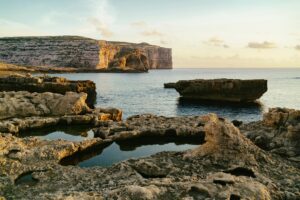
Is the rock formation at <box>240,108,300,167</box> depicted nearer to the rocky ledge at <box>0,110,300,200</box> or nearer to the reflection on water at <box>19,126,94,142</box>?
the rocky ledge at <box>0,110,300,200</box>

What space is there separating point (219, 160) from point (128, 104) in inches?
1936

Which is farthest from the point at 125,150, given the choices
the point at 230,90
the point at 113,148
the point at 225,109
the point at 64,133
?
the point at 230,90

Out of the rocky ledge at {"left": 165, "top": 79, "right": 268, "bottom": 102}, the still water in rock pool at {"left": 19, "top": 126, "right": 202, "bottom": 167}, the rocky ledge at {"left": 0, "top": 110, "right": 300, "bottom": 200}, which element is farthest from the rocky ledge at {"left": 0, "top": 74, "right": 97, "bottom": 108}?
the rocky ledge at {"left": 0, "top": 110, "right": 300, "bottom": 200}

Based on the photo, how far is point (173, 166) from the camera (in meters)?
21.1

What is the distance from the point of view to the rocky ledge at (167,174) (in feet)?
50.7

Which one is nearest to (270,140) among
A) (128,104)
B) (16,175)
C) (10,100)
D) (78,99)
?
(16,175)

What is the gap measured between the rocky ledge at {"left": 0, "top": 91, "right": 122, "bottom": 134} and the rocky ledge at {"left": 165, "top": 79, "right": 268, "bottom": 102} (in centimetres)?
3479

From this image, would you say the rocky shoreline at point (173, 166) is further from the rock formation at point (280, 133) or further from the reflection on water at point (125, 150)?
the reflection on water at point (125, 150)

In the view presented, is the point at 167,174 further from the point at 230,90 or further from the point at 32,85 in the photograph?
the point at 230,90

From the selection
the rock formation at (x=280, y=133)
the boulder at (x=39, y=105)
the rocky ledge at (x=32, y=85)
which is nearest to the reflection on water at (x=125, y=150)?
the rock formation at (x=280, y=133)

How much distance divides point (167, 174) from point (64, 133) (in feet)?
61.7

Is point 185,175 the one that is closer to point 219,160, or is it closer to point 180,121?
point 219,160

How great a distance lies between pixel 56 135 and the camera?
34.7 m

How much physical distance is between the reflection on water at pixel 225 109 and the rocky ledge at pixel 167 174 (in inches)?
1275
